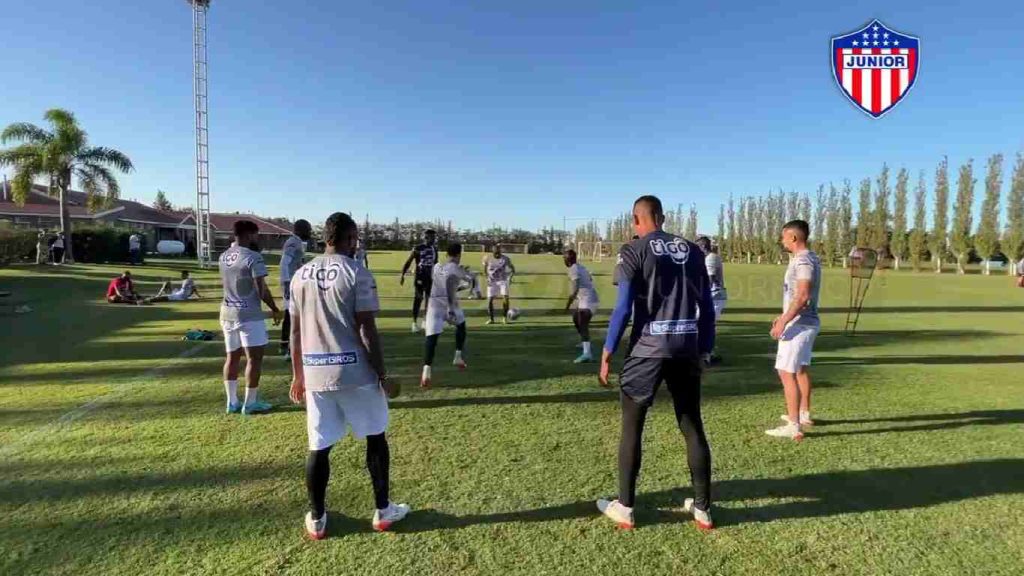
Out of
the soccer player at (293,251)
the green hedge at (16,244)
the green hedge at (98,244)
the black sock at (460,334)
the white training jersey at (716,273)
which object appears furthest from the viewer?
the green hedge at (98,244)

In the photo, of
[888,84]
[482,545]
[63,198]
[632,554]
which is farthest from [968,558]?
[63,198]

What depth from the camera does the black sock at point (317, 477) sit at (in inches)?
130

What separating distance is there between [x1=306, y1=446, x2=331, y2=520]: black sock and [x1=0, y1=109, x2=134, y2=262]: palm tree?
32086mm

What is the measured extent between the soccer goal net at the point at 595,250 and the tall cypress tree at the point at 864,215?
86.6 feet

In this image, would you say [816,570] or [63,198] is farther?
[63,198]

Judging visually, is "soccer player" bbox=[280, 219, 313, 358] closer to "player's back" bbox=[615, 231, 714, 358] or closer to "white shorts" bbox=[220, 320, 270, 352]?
"white shorts" bbox=[220, 320, 270, 352]

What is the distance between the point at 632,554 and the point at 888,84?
429 inches

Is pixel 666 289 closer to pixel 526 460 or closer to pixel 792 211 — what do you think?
pixel 526 460

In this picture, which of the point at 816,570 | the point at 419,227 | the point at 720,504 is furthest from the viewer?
the point at 419,227

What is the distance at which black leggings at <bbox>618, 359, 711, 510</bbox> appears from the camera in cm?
341

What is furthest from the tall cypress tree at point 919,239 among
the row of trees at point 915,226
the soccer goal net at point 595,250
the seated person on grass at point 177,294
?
the seated person on grass at point 177,294

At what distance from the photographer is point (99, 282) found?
826 inches

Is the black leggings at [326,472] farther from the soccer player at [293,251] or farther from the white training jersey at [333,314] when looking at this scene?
the soccer player at [293,251]

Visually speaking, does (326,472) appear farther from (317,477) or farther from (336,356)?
(336,356)
